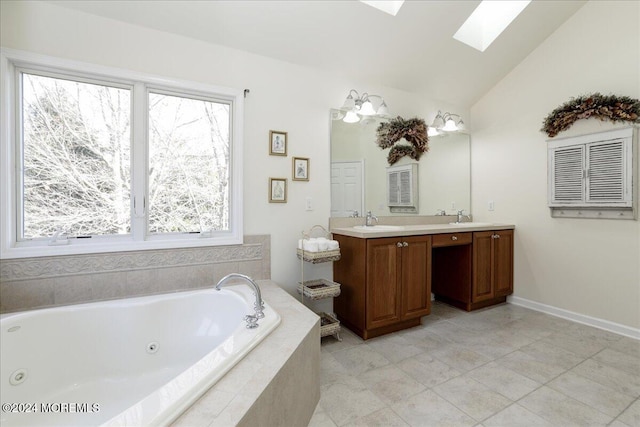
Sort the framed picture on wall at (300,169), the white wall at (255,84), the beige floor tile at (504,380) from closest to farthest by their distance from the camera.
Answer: the beige floor tile at (504,380) < the white wall at (255,84) < the framed picture on wall at (300,169)

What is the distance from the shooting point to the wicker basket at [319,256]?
2.30 meters

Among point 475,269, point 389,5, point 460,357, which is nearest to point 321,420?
point 460,357

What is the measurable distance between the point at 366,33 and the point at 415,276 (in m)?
2.12

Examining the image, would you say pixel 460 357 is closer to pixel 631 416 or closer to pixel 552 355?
pixel 552 355

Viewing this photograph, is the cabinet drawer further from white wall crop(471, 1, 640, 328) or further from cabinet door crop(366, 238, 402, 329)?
white wall crop(471, 1, 640, 328)

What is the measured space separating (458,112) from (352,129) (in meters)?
1.65

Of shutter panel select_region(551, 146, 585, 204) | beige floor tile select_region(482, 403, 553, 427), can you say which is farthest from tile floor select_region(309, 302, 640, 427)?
shutter panel select_region(551, 146, 585, 204)

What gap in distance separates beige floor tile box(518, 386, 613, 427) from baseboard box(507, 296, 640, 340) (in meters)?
1.42

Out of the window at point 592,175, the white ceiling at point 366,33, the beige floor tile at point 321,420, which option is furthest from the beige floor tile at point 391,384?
the white ceiling at point 366,33

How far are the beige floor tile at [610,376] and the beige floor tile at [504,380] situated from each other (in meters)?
0.42

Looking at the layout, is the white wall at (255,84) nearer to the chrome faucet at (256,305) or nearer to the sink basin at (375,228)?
the sink basin at (375,228)

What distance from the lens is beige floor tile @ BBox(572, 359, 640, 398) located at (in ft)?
5.71

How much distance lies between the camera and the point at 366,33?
249 cm

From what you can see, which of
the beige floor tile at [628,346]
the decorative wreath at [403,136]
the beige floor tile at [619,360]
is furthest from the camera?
the decorative wreath at [403,136]
